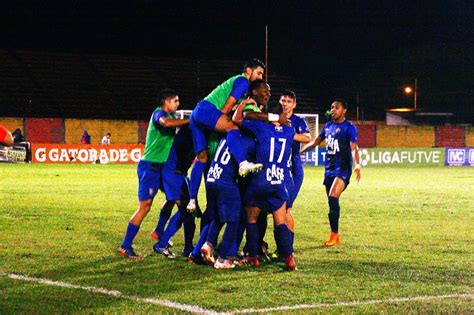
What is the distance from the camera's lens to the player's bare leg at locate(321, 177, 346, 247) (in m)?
11.4

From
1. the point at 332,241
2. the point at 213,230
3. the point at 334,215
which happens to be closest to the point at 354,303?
the point at 213,230

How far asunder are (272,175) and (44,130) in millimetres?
37068

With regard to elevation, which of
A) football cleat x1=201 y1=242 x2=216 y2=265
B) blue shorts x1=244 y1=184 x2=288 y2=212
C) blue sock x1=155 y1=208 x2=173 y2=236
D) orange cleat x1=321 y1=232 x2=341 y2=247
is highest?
blue shorts x1=244 y1=184 x2=288 y2=212

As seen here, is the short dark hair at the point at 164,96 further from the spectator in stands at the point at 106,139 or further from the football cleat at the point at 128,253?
the spectator in stands at the point at 106,139

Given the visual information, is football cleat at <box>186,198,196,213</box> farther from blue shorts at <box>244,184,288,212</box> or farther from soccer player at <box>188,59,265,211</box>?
blue shorts at <box>244,184,288,212</box>

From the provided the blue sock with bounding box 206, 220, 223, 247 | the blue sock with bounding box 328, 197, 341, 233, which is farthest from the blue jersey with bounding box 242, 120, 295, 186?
the blue sock with bounding box 328, 197, 341, 233

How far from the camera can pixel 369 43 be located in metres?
65.4

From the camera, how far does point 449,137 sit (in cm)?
5069

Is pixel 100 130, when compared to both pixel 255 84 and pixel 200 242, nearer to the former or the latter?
pixel 200 242

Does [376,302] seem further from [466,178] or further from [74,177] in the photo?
[466,178]

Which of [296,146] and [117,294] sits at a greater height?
[296,146]

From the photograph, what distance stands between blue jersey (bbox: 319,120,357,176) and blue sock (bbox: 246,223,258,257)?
305cm

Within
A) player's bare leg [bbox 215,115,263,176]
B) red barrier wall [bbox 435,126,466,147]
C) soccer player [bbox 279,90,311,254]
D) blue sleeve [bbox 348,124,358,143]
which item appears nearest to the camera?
player's bare leg [bbox 215,115,263,176]

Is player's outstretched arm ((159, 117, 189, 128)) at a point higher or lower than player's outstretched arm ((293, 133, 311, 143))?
higher
